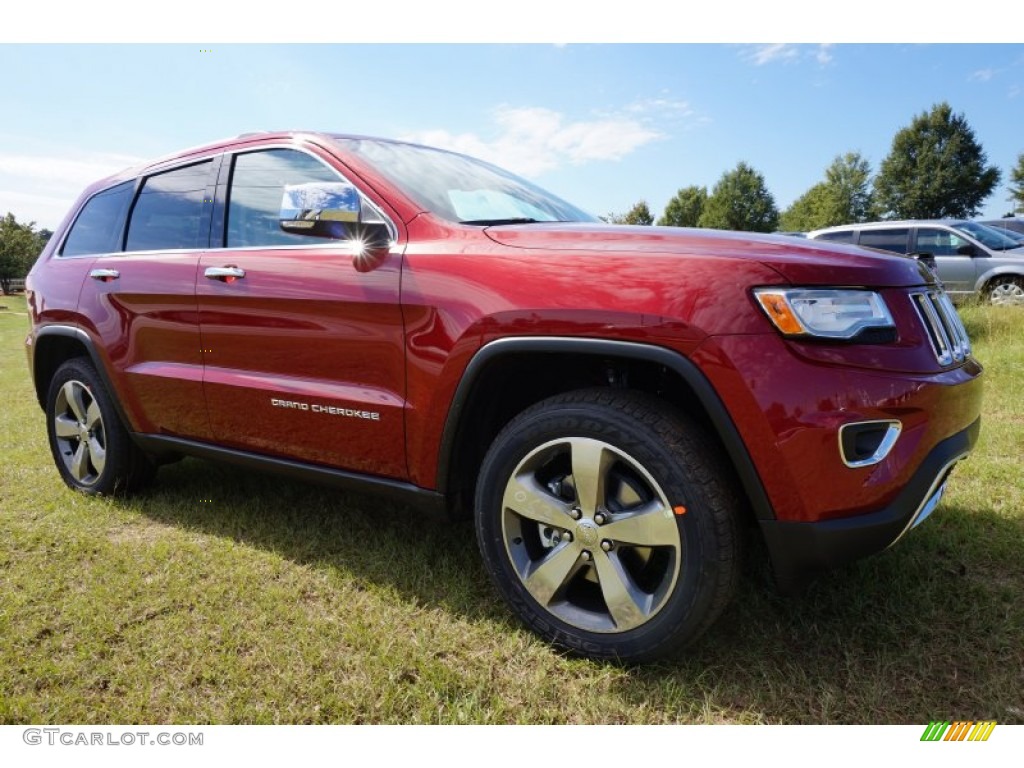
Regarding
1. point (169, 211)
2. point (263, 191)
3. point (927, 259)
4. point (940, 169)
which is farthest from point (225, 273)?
point (940, 169)

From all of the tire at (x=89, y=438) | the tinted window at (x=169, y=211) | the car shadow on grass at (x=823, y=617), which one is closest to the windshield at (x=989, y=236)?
the car shadow on grass at (x=823, y=617)

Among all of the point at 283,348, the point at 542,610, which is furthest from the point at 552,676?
the point at 283,348

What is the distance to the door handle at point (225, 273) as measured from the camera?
278 centimetres

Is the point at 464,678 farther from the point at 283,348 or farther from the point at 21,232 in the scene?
the point at 21,232

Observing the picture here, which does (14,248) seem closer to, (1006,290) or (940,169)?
(1006,290)

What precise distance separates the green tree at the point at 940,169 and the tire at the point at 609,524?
172 feet

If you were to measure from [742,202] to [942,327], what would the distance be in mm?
59570

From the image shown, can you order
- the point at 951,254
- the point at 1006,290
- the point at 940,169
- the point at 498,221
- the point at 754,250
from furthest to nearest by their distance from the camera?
the point at 940,169
the point at 951,254
the point at 1006,290
the point at 498,221
the point at 754,250

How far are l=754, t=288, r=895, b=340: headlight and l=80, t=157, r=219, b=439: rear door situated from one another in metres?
Answer: 2.34

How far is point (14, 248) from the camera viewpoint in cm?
5175

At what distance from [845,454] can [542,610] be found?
101 centimetres

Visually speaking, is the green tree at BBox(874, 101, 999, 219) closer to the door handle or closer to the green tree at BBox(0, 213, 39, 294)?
the door handle

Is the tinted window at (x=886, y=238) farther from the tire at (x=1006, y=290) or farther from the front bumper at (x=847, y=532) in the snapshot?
the front bumper at (x=847, y=532)

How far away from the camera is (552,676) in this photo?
2.05m
